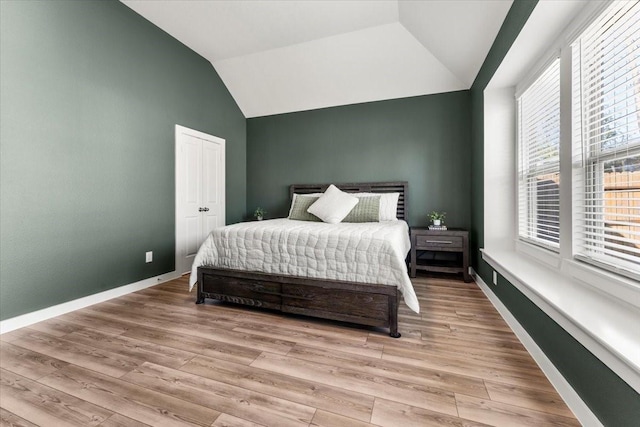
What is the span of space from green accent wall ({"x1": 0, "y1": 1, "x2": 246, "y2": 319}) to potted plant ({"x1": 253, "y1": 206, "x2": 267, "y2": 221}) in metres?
1.41

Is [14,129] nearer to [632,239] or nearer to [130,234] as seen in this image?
[130,234]

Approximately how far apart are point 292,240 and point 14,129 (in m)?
2.35

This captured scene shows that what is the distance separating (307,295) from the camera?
2.22 metres

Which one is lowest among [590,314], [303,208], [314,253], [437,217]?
[590,314]

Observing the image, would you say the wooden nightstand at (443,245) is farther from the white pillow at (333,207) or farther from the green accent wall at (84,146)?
the green accent wall at (84,146)

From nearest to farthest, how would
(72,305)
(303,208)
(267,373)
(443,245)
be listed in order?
(267,373) → (72,305) → (443,245) → (303,208)

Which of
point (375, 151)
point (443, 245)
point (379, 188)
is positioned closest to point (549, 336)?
point (443, 245)

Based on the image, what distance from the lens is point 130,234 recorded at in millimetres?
3014

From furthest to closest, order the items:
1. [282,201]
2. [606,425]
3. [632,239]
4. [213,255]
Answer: [282,201] → [213,255] → [632,239] → [606,425]

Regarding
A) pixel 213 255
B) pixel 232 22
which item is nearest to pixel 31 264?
pixel 213 255

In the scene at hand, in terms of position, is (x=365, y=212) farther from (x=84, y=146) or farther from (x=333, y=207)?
(x=84, y=146)

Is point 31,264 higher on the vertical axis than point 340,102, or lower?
lower

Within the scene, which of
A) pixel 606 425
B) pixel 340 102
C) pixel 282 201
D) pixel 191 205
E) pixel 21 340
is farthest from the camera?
pixel 282 201

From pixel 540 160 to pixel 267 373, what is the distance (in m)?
2.71
